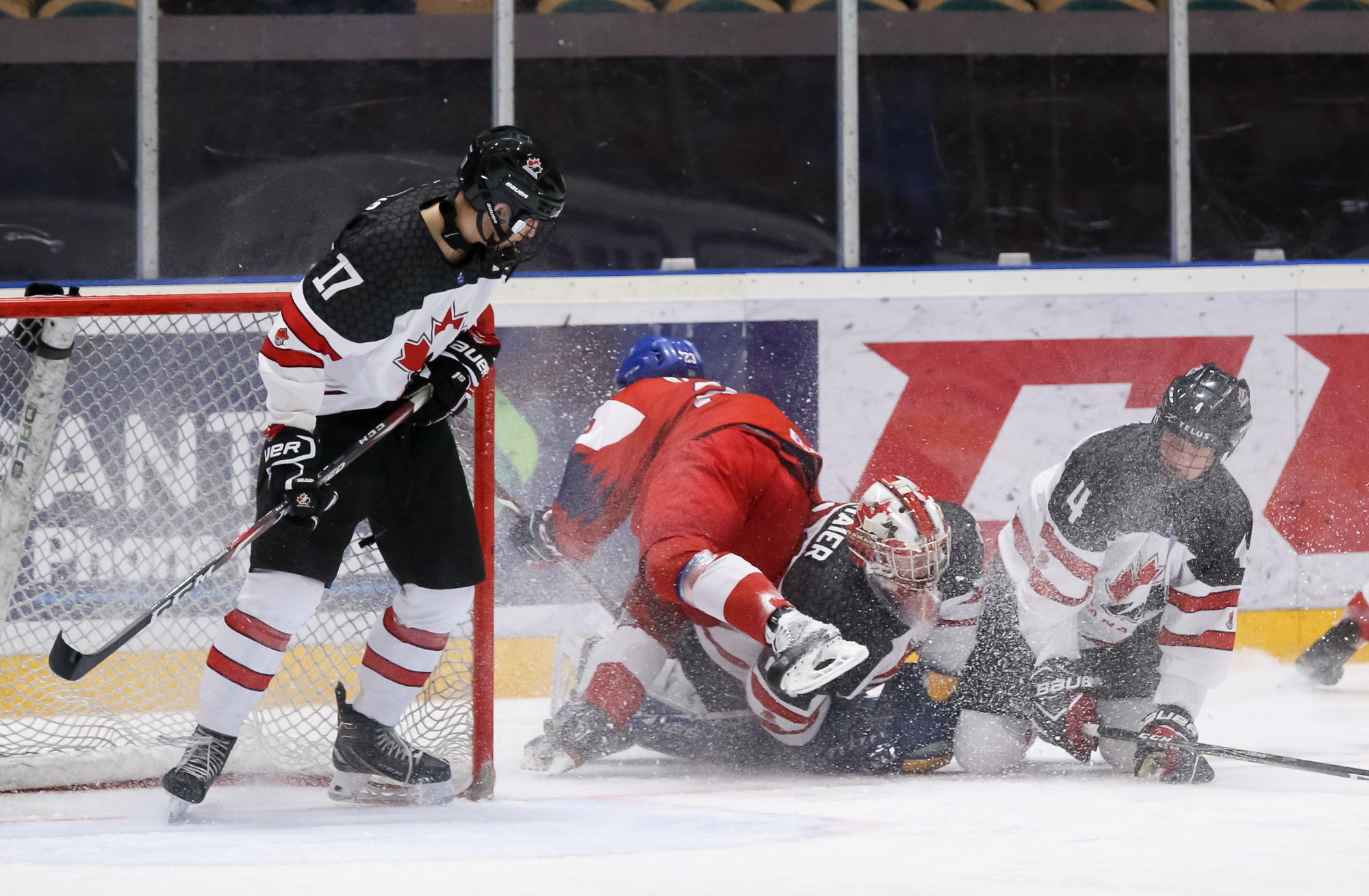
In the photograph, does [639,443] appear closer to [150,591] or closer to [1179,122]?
[150,591]

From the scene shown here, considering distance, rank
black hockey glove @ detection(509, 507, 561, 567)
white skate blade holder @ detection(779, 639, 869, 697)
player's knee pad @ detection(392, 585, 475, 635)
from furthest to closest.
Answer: black hockey glove @ detection(509, 507, 561, 567)
player's knee pad @ detection(392, 585, 475, 635)
white skate blade holder @ detection(779, 639, 869, 697)

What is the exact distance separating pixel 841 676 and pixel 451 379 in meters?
0.88

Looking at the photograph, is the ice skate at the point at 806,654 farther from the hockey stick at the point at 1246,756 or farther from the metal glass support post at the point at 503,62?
the metal glass support post at the point at 503,62

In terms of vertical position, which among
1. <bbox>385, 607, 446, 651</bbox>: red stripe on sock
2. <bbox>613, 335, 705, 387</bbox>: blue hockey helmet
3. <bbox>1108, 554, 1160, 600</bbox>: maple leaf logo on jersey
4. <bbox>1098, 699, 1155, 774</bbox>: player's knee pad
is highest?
<bbox>613, 335, 705, 387</bbox>: blue hockey helmet

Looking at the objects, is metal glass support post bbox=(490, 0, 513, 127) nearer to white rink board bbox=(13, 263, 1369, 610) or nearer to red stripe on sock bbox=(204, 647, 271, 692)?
white rink board bbox=(13, 263, 1369, 610)

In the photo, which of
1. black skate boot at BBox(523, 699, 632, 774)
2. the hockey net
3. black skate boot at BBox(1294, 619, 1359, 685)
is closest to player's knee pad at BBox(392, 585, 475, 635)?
the hockey net

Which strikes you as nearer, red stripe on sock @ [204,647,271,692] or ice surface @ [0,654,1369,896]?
ice surface @ [0,654,1369,896]

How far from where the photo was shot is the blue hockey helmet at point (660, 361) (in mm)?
3311

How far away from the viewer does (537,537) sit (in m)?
3.27

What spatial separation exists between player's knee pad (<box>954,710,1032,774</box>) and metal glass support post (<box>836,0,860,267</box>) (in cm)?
167

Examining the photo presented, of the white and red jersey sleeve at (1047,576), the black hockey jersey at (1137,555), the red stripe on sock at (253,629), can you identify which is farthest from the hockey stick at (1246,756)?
the red stripe on sock at (253,629)

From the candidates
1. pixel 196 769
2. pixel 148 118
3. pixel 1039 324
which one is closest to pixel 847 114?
pixel 1039 324

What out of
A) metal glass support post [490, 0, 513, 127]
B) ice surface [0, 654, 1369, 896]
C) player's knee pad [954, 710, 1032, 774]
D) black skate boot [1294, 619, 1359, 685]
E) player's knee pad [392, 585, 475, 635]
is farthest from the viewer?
metal glass support post [490, 0, 513, 127]

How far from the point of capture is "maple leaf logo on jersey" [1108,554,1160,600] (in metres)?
2.89
